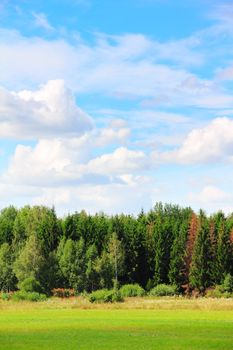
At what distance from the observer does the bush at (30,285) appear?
3724 inches

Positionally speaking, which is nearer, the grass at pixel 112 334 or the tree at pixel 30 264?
the grass at pixel 112 334

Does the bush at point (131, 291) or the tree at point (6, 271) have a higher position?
the tree at point (6, 271)

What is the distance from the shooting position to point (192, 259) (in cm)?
11062

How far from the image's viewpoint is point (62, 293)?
102562 millimetres

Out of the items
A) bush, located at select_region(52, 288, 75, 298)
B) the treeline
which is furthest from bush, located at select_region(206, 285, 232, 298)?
bush, located at select_region(52, 288, 75, 298)

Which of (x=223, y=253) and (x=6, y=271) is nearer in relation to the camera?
Result: (x=6, y=271)

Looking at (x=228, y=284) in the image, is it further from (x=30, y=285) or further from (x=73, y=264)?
(x=30, y=285)

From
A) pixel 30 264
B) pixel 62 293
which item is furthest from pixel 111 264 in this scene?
pixel 30 264

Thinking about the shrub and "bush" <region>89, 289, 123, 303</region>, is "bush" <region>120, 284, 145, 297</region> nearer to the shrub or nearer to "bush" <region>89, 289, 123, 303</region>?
the shrub

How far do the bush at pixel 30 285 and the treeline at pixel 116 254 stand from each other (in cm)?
68

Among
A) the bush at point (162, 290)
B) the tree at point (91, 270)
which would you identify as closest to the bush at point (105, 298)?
the bush at point (162, 290)

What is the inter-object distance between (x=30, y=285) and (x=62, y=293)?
8.56m

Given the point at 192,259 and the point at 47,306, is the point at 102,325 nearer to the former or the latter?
the point at 47,306

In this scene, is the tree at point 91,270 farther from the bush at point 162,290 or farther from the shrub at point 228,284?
the shrub at point 228,284
